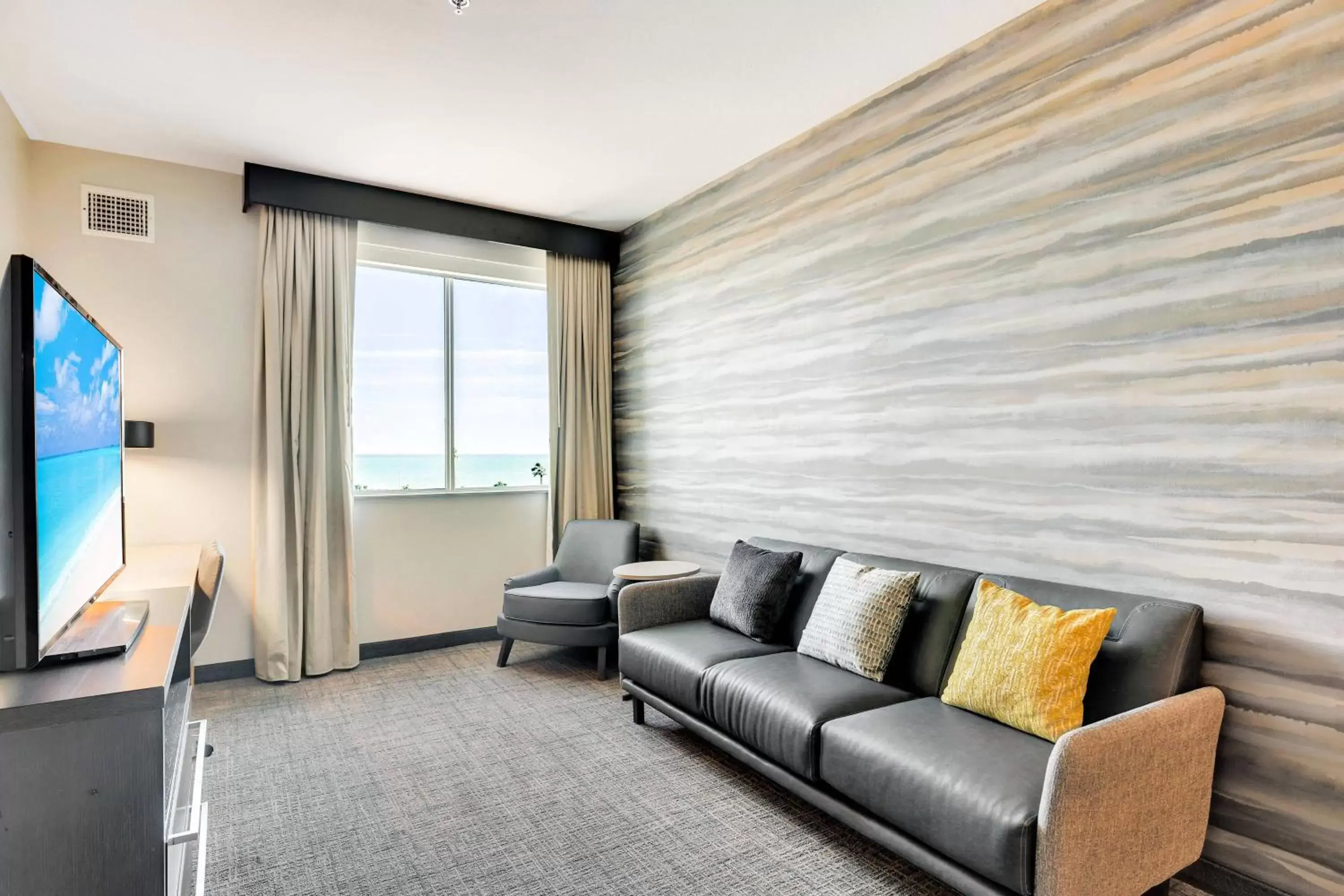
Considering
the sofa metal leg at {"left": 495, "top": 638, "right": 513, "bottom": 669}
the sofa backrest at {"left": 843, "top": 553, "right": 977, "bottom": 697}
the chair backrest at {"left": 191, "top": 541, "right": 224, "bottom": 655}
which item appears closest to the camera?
the sofa backrest at {"left": 843, "top": 553, "right": 977, "bottom": 697}

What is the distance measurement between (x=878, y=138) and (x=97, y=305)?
3975 mm

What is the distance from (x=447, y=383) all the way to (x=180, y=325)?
1492 mm

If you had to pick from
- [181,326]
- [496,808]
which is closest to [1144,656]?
[496,808]

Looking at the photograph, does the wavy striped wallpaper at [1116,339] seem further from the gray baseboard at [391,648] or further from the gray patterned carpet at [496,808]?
the gray baseboard at [391,648]

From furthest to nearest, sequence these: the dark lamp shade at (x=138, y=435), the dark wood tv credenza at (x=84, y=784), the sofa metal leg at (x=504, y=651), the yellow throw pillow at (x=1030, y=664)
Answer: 1. the sofa metal leg at (x=504, y=651)
2. the dark lamp shade at (x=138, y=435)
3. the yellow throw pillow at (x=1030, y=664)
4. the dark wood tv credenza at (x=84, y=784)

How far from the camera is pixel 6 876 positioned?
1.19 metres

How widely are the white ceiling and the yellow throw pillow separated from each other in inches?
83.1

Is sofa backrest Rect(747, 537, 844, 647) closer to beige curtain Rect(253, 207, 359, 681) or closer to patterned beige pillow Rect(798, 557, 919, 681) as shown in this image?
patterned beige pillow Rect(798, 557, 919, 681)

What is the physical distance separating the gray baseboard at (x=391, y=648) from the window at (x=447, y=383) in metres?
0.95

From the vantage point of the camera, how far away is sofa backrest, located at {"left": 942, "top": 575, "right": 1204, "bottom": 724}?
6.60ft

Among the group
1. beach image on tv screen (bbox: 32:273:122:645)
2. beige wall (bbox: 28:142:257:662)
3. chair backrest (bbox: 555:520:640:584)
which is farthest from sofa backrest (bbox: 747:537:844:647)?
beige wall (bbox: 28:142:257:662)

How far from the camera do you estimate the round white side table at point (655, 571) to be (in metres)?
3.87

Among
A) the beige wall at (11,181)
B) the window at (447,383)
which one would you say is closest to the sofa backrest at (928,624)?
the window at (447,383)

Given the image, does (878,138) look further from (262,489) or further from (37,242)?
(37,242)
